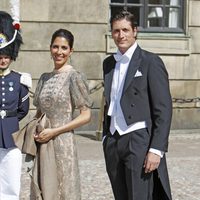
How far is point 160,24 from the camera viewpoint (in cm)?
1337

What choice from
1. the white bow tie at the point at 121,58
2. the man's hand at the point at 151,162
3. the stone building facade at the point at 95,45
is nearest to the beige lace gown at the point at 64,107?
the white bow tie at the point at 121,58

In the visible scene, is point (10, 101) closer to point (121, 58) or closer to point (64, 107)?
point (64, 107)

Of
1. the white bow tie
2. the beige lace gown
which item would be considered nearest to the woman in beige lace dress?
the beige lace gown

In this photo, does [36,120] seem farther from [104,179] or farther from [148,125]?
[104,179]

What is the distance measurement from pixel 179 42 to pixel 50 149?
28.8 ft

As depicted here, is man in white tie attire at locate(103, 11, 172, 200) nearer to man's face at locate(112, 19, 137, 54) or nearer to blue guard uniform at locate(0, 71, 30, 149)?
man's face at locate(112, 19, 137, 54)

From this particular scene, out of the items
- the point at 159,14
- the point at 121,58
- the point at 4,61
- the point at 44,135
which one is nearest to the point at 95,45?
the point at 159,14

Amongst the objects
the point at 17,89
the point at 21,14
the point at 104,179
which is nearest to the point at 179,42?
the point at 21,14

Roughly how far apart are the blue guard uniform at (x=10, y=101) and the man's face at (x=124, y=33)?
1141 mm

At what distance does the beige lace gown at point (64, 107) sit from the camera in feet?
15.6

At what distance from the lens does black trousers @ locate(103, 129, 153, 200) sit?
4.26 metres

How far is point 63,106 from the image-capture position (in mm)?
4758

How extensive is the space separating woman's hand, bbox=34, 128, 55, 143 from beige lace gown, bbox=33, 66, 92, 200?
0.08 m

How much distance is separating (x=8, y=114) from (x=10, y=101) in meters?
0.11
